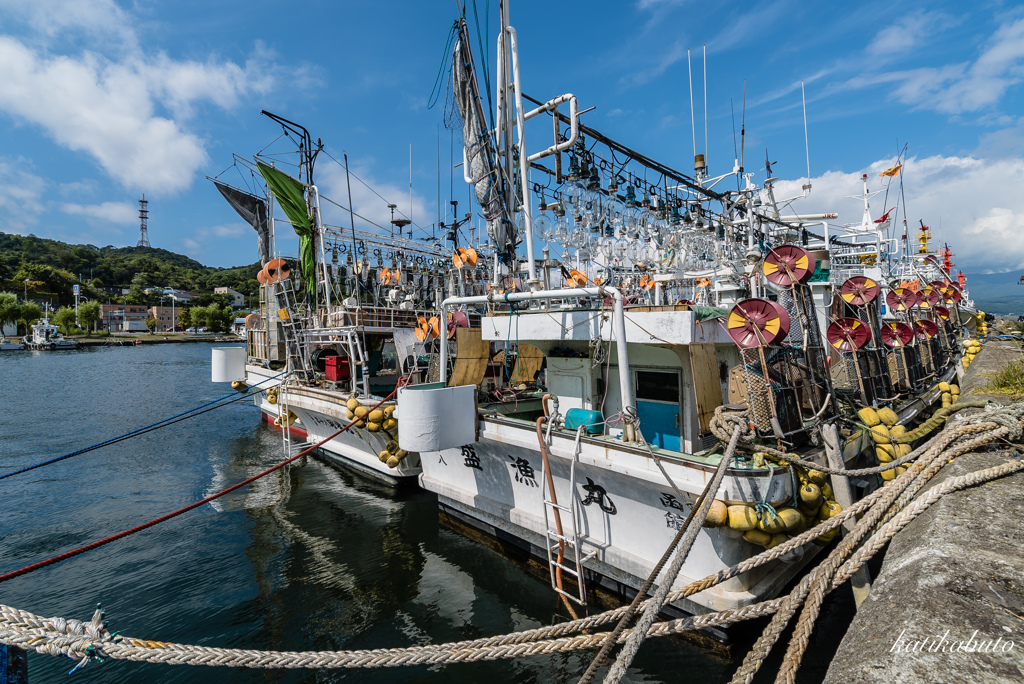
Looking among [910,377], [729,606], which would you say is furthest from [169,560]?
[910,377]

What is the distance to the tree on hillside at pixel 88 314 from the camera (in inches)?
3529

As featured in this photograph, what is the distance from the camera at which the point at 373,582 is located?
8.59 m

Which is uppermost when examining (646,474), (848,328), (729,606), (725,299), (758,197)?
(758,197)

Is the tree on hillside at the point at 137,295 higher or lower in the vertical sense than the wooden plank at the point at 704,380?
higher

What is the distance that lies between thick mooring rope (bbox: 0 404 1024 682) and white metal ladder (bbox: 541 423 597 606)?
2416 millimetres

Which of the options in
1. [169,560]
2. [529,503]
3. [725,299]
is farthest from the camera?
[725,299]

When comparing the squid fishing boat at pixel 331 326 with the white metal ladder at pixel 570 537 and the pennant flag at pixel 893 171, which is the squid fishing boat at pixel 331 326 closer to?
the white metal ladder at pixel 570 537

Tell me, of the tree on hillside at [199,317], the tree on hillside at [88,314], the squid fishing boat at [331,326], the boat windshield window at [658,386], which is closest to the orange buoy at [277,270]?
the squid fishing boat at [331,326]

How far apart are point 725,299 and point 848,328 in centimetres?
444

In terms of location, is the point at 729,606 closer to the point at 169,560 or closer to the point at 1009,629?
the point at 1009,629

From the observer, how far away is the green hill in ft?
316

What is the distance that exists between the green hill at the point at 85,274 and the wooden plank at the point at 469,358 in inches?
4937

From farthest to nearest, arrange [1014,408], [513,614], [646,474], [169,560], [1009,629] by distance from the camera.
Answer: [169,560], [513,614], [646,474], [1014,408], [1009,629]

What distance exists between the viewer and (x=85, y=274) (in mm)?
127188
